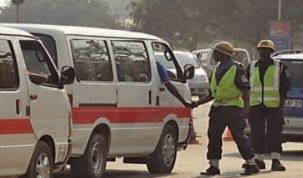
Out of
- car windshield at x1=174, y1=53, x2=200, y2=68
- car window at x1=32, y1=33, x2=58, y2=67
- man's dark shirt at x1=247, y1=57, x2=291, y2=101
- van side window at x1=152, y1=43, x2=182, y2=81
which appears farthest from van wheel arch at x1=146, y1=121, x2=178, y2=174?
car windshield at x1=174, y1=53, x2=200, y2=68

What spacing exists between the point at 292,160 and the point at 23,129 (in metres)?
7.86

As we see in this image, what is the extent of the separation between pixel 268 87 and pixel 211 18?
6295 centimetres

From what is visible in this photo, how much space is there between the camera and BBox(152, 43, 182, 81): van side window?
1554 cm

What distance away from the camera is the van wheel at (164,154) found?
49.5ft

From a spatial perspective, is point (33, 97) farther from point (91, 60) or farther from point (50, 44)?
point (91, 60)

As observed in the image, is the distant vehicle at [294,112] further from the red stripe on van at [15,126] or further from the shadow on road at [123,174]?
the red stripe on van at [15,126]

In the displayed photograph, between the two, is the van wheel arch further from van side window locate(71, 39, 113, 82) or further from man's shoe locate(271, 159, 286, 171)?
van side window locate(71, 39, 113, 82)

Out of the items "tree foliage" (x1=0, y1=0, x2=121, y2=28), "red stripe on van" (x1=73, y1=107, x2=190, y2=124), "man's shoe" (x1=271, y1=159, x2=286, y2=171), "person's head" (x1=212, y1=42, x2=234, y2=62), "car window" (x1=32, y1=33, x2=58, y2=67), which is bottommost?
"man's shoe" (x1=271, y1=159, x2=286, y2=171)

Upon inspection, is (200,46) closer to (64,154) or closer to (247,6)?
(247,6)

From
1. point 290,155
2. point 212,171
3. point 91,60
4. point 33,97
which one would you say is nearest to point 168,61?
point 212,171

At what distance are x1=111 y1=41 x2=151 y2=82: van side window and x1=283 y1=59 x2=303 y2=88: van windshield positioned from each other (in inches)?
178

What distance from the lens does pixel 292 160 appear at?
17.9 m

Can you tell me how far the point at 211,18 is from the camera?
78.7 m

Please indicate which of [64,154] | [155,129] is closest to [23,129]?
[64,154]
